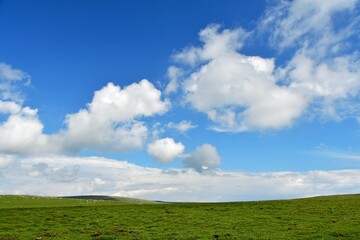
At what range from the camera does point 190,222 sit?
4862 centimetres

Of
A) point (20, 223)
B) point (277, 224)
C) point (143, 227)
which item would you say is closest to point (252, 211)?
point (277, 224)

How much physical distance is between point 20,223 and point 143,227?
662 inches

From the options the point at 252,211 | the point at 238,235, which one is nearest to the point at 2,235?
the point at 238,235

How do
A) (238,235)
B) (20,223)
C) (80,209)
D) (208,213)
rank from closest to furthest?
(238,235) < (20,223) < (208,213) < (80,209)

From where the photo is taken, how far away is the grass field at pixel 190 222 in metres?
39.4

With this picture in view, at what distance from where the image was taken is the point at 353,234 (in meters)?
37.5

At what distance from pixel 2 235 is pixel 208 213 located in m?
28.4

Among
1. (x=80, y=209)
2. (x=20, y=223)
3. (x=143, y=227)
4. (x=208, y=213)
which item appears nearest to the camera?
(x=143, y=227)

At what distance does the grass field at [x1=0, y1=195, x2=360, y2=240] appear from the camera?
129 feet

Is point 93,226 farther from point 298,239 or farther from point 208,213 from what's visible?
point 298,239

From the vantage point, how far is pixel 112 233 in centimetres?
4097

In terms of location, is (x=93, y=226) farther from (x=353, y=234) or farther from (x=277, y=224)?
(x=353, y=234)

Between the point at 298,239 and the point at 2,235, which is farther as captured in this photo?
the point at 2,235

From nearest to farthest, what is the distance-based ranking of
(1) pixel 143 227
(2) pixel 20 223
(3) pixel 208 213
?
(1) pixel 143 227 < (2) pixel 20 223 < (3) pixel 208 213
